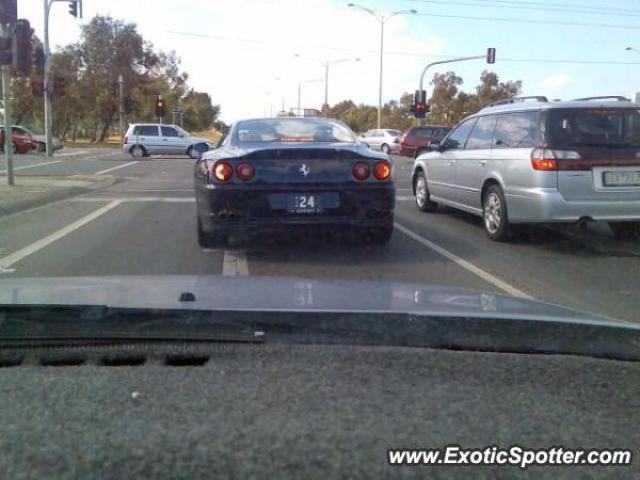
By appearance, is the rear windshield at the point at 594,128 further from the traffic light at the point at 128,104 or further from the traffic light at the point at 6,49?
the traffic light at the point at 128,104

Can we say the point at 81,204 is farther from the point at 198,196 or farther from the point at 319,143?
the point at 319,143

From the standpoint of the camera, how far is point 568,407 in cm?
216

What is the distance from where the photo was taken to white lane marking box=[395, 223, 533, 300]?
5.99 meters

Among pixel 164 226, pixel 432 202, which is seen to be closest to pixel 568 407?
pixel 164 226

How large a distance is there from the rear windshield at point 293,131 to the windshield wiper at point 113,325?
15.0ft

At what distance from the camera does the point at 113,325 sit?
2.72 meters

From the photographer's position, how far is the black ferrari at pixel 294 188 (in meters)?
6.68

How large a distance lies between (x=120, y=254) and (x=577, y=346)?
5529 millimetres

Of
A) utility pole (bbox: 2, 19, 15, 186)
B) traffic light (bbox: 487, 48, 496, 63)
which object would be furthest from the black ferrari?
traffic light (bbox: 487, 48, 496, 63)

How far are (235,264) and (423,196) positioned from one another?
5248 millimetres

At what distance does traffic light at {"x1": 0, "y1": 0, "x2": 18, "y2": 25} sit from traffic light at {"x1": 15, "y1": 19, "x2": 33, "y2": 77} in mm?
333

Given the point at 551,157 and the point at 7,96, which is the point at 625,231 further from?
the point at 7,96

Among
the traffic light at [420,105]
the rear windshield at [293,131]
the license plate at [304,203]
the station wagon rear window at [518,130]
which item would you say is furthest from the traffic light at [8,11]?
the traffic light at [420,105]

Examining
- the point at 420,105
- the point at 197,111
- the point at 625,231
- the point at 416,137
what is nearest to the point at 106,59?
the point at 197,111
